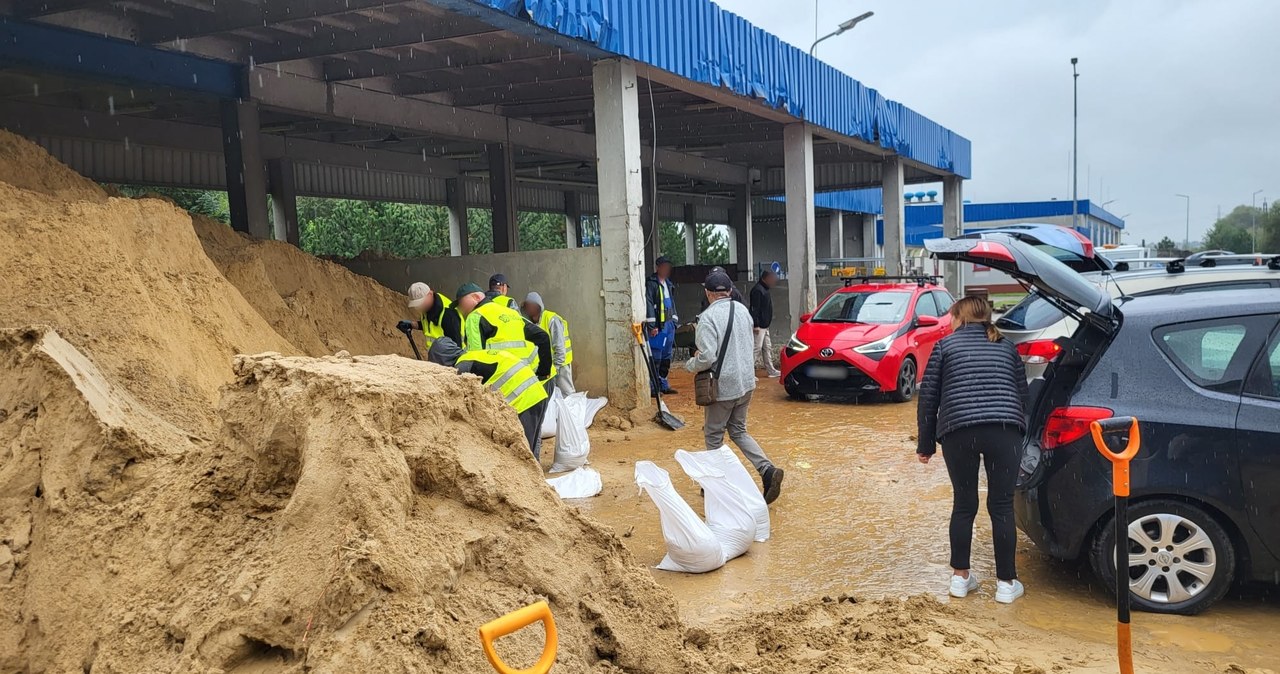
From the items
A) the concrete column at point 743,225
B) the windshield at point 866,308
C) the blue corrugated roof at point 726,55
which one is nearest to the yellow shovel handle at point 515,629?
the blue corrugated roof at point 726,55

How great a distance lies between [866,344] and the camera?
41.0ft

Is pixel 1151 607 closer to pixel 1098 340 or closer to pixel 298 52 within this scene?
pixel 1098 340

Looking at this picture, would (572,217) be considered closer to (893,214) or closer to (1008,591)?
(893,214)

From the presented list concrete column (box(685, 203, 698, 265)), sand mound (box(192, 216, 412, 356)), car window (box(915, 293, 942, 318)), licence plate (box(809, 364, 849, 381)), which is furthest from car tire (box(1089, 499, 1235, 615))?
concrete column (box(685, 203, 698, 265))

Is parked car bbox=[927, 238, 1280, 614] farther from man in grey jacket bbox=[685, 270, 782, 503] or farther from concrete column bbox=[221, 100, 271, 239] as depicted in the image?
concrete column bbox=[221, 100, 271, 239]

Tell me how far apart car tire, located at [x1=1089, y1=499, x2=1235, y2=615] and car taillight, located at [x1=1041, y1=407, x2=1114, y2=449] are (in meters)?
0.46

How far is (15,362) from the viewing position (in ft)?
15.8

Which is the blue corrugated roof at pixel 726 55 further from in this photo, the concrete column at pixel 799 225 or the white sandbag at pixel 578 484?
the white sandbag at pixel 578 484

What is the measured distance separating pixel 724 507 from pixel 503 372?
197cm

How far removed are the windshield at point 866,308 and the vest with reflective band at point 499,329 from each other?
7.04m

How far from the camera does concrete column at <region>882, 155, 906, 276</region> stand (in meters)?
22.1

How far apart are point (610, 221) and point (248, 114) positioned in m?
5.75

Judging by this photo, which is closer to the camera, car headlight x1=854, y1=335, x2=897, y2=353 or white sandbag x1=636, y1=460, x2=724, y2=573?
white sandbag x1=636, y1=460, x2=724, y2=573

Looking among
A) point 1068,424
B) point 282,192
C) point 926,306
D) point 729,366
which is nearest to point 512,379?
point 729,366
